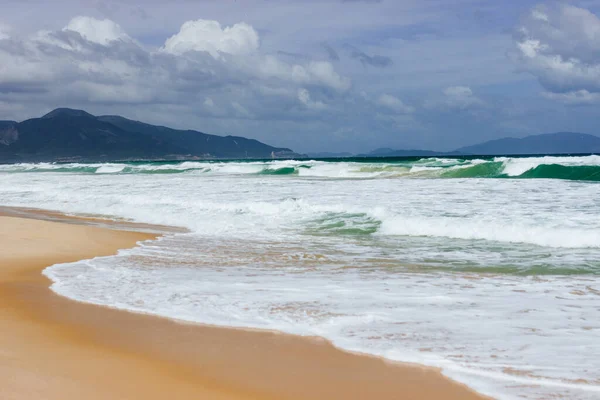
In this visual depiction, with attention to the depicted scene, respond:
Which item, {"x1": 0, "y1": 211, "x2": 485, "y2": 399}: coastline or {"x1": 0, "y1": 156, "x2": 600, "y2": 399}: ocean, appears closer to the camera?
{"x1": 0, "y1": 211, "x2": 485, "y2": 399}: coastline

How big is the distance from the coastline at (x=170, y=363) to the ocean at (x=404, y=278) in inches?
10.2

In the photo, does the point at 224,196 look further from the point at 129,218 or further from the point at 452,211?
the point at 452,211

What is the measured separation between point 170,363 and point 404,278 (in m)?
3.48

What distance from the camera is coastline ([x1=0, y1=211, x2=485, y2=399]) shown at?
317 centimetres

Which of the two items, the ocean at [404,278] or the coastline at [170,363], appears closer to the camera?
the coastline at [170,363]

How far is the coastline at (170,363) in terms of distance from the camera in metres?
3.17

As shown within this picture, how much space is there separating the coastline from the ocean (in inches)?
10.2

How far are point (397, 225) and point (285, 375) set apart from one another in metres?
7.97

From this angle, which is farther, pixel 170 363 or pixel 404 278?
pixel 404 278

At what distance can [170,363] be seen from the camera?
3.65m

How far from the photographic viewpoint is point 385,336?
13.9 feet

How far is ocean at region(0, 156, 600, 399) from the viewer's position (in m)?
3.91

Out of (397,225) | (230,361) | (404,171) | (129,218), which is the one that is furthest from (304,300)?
(404,171)

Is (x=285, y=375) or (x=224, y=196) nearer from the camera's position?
(x=285, y=375)
